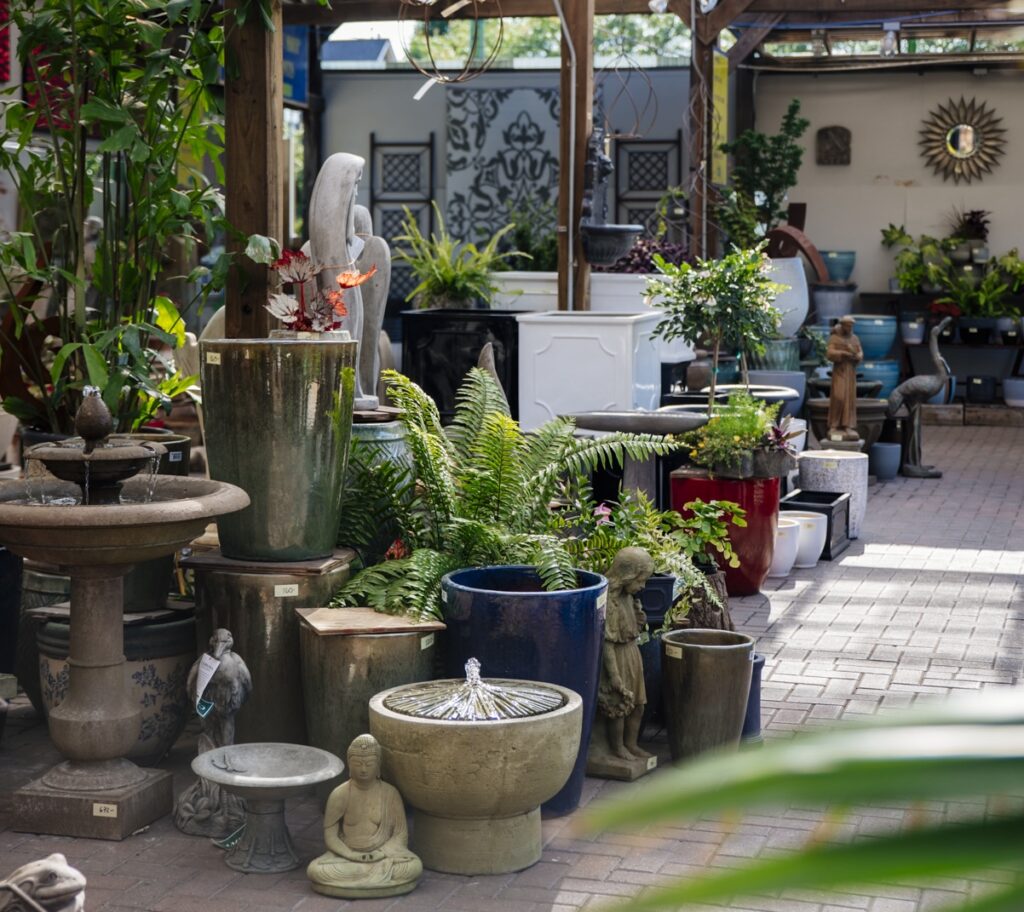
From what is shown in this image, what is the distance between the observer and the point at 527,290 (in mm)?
11539

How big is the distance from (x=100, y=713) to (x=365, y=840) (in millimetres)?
932

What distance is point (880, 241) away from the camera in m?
17.6

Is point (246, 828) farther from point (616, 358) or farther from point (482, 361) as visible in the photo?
point (616, 358)

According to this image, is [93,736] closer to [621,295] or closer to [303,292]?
[303,292]

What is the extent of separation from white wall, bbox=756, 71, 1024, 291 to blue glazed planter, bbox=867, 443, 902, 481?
602 centimetres

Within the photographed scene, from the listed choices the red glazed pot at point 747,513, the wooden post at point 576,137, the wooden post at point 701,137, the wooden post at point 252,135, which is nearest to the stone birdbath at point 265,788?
the wooden post at point 252,135

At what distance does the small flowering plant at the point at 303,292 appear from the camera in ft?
16.4

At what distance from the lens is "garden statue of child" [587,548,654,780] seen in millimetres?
4781

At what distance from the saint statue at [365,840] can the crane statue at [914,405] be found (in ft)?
28.0

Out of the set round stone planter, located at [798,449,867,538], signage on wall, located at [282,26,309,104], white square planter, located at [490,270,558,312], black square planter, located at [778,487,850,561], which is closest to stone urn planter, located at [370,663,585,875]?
black square planter, located at [778,487,850,561]

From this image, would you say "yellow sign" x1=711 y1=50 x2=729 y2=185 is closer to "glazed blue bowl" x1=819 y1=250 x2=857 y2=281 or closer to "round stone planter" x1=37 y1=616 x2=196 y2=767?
"glazed blue bowl" x1=819 y1=250 x2=857 y2=281

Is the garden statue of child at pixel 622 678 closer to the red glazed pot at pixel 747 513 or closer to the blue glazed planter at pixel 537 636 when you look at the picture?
the blue glazed planter at pixel 537 636

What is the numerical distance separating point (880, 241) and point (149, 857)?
14.9 meters

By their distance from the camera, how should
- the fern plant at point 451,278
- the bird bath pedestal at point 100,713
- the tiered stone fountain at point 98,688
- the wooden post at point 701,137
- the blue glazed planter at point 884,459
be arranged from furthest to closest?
the wooden post at point 701,137
the blue glazed planter at point 884,459
the fern plant at point 451,278
the tiered stone fountain at point 98,688
the bird bath pedestal at point 100,713
